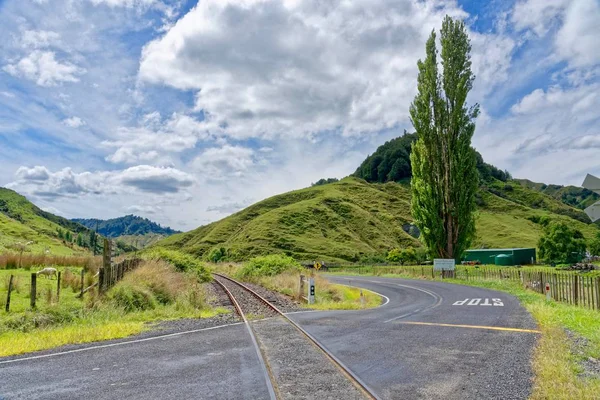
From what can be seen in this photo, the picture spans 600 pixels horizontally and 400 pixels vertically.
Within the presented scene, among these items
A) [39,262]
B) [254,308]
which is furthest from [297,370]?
[39,262]

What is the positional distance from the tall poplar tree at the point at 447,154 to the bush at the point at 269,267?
13.2 m

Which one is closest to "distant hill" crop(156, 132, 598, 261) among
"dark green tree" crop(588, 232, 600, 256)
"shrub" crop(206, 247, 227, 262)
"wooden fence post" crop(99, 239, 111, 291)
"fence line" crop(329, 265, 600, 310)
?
"shrub" crop(206, 247, 227, 262)

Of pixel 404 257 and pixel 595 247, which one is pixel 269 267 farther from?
pixel 595 247

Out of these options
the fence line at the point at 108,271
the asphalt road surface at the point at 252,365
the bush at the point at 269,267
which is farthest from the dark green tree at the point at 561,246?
the fence line at the point at 108,271

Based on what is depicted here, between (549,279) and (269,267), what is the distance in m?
19.6

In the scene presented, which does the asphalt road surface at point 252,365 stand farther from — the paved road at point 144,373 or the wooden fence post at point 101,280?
the wooden fence post at point 101,280

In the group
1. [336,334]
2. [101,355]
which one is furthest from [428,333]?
[101,355]

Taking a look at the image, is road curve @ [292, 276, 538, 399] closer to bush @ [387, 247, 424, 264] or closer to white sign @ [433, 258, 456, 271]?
white sign @ [433, 258, 456, 271]

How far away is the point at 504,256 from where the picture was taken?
71000 mm

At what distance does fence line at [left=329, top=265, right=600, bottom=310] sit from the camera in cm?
1727

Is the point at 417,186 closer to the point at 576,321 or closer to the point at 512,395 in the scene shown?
the point at 576,321

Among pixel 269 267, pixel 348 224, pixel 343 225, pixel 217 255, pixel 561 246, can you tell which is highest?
pixel 348 224

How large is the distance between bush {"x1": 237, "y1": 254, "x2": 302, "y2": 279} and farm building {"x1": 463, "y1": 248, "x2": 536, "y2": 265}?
47919mm

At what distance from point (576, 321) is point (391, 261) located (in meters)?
69.3
